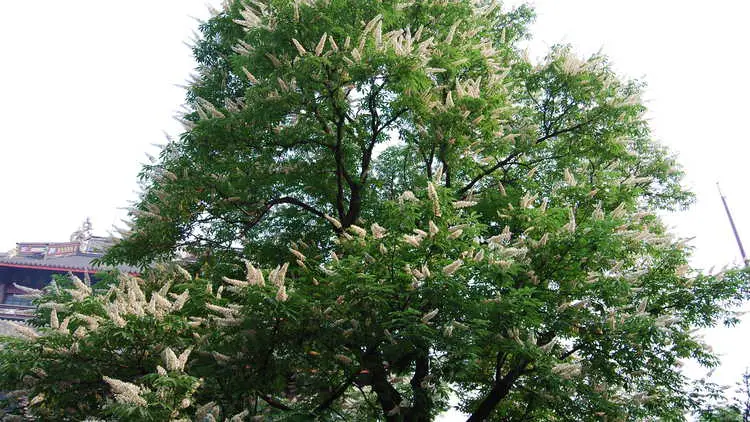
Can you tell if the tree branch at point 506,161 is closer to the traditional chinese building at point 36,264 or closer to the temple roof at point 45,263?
the temple roof at point 45,263

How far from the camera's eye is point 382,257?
6527 mm

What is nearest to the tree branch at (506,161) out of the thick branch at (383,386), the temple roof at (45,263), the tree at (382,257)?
the tree at (382,257)

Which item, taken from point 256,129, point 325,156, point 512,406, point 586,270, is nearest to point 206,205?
point 256,129

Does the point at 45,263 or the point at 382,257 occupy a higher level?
the point at 382,257

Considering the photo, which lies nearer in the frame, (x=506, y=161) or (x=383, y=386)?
(x=383, y=386)

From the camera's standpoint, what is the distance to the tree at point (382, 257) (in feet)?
20.9

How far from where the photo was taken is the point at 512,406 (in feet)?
33.3

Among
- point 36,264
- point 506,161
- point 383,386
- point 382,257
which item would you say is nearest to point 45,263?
point 36,264

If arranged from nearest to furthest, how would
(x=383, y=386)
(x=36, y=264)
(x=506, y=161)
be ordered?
(x=383, y=386)
(x=506, y=161)
(x=36, y=264)

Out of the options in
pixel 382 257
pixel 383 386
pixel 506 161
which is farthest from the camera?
pixel 506 161

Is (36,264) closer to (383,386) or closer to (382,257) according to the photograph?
(383,386)

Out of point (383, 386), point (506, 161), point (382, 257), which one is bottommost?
point (383, 386)

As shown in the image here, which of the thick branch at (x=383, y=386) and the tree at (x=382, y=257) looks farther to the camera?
the thick branch at (x=383, y=386)

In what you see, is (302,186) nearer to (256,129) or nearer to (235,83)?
(256,129)
